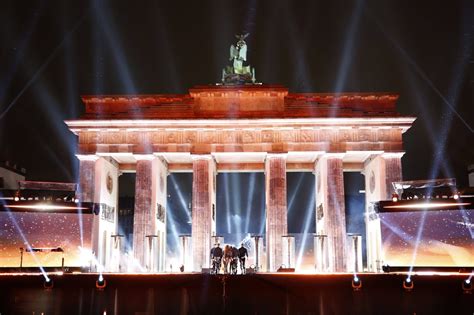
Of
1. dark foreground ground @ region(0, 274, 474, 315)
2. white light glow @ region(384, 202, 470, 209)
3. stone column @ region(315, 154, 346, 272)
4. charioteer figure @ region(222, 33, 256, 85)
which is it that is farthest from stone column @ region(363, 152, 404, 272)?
dark foreground ground @ region(0, 274, 474, 315)

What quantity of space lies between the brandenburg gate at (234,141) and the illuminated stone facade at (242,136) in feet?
0.23

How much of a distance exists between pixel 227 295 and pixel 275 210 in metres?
19.4

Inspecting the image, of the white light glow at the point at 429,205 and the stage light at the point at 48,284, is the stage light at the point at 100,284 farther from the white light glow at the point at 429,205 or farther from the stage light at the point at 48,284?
the white light glow at the point at 429,205

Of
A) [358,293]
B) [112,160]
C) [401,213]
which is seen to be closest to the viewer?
[358,293]

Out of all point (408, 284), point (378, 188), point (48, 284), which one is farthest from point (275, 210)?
point (48, 284)

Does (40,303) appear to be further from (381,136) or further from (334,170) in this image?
(381,136)

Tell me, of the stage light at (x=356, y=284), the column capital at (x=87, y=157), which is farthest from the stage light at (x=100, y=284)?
the column capital at (x=87, y=157)

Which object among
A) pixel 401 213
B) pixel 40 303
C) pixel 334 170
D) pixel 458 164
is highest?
pixel 458 164

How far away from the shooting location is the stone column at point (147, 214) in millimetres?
38125

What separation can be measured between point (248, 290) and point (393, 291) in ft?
16.7

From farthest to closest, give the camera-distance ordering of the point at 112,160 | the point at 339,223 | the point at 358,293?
the point at 112,160, the point at 339,223, the point at 358,293

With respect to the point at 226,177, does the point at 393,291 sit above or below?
below

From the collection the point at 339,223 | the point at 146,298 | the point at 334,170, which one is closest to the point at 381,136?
the point at 334,170

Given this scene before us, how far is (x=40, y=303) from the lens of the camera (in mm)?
19203
